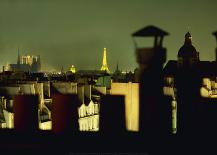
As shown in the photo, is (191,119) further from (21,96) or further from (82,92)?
(82,92)

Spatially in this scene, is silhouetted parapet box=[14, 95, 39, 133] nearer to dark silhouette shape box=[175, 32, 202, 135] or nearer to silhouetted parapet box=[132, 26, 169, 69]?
silhouetted parapet box=[132, 26, 169, 69]

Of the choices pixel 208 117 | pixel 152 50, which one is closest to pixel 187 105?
pixel 208 117

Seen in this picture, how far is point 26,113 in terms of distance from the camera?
228 inches

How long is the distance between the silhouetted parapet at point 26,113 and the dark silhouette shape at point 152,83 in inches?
57.3

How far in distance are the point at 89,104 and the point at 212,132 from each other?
2893 centimetres

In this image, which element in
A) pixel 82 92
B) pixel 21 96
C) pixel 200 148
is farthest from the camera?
pixel 82 92

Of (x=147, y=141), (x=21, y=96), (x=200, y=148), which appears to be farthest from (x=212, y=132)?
(x=21, y=96)

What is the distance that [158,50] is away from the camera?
5.52m

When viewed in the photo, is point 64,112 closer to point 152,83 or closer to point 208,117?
point 152,83

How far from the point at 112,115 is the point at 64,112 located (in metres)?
0.63

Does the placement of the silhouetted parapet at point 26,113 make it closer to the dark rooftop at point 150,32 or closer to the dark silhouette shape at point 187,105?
the dark rooftop at point 150,32

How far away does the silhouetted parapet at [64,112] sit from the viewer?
5.56 meters

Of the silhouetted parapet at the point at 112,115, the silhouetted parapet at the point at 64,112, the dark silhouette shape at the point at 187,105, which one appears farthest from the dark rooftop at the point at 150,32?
the silhouetted parapet at the point at 64,112

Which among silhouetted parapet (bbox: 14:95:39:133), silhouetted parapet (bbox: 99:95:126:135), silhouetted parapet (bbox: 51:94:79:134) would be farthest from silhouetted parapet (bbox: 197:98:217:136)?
silhouetted parapet (bbox: 14:95:39:133)
